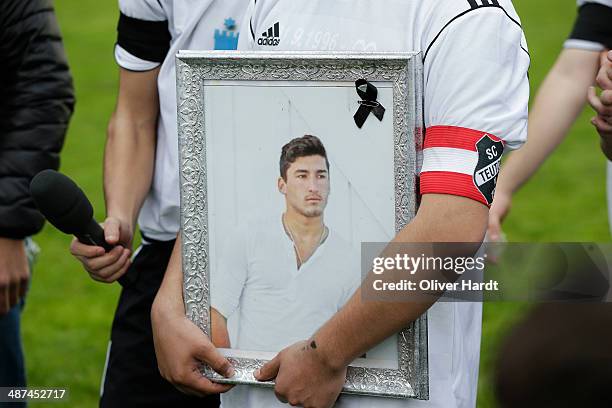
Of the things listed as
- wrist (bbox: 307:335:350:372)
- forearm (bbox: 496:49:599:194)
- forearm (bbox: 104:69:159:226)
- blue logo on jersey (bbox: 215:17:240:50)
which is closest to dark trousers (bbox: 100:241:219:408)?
forearm (bbox: 104:69:159:226)

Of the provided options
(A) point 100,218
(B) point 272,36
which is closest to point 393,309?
(B) point 272,36

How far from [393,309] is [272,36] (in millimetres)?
627

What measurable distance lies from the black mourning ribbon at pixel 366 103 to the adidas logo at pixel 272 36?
25 cm

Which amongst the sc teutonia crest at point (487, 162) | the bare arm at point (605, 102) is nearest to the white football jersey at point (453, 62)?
the sc teutonia crest at point (487, 162)

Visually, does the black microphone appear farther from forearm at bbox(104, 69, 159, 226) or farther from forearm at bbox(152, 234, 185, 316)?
forearm at bbox(104, 69, 159, 226)

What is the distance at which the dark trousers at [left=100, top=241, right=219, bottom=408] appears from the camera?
10.3 feet

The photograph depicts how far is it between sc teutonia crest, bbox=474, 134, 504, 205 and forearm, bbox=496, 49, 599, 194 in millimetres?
1379

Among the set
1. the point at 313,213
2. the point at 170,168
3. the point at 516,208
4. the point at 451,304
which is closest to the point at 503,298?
the point at 451,304

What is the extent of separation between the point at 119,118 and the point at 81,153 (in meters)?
6.49

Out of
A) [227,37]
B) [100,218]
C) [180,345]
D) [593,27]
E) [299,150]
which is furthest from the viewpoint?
[100,218]

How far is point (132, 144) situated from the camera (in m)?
2.97

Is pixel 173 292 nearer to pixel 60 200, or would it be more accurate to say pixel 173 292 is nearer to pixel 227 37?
pixel 60 200

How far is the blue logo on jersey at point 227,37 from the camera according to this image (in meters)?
2.79

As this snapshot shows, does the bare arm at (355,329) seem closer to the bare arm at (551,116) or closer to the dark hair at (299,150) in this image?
the dark hair at (299,150)
